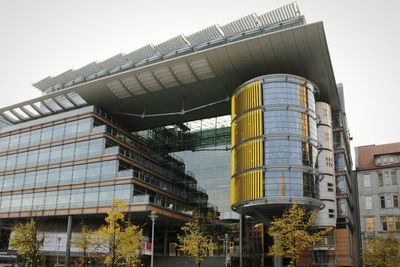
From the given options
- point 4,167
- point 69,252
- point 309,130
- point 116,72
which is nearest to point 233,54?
point 309,130

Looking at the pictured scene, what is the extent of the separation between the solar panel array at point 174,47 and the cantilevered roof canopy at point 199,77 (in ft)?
0.54

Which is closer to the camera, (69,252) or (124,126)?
(69,252)

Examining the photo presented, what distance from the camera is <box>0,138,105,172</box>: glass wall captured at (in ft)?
233

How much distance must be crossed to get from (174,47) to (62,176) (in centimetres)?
2736

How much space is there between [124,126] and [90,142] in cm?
829

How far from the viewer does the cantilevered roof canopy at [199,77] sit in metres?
56.4

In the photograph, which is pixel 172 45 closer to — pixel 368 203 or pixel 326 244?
pixel 326 244

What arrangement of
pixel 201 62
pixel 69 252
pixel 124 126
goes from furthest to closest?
1. pixel 124 126
2. pixel 69 252
3. pixel 201 62

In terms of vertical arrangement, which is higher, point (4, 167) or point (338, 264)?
point (4, 167)

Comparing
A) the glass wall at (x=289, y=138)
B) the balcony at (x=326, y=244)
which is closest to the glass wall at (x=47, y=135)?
the glass wall at (x=289, y=138)

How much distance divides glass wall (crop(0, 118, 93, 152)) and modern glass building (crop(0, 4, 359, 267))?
24cm

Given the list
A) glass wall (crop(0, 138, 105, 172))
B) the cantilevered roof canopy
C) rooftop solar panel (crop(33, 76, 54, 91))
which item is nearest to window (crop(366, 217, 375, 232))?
the cantilevered roof canopy

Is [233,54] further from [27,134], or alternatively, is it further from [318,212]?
[27,134]

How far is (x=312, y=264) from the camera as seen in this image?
6253cm
